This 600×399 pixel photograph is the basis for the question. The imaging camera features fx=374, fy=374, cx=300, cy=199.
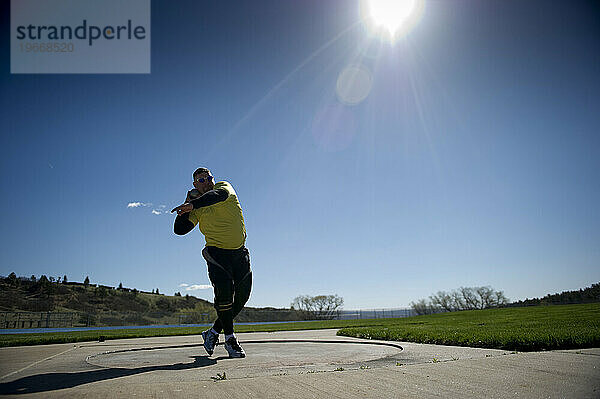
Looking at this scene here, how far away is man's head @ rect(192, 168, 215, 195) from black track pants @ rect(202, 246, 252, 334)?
2.66 ft

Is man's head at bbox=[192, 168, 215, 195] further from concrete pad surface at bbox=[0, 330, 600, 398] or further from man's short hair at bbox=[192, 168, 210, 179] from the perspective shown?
concrete pad surface at bbox=[0, 330, 600, 398]

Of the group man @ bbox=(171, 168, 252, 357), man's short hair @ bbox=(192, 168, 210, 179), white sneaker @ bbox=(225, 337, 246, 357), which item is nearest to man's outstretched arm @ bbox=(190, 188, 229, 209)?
man @ bbox=(171, 168, 252, 357)

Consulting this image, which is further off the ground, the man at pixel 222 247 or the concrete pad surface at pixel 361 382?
the man at pixel 222 247

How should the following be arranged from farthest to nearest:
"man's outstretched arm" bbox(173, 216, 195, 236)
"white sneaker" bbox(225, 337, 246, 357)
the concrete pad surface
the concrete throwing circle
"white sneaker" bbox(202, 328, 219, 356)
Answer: "man's outstretched arm" bbox(173, 216, 195, 236), "white sneaker" bbox(202, 328, 219, 356), "white sneaker" bbox(225, 337, 246, 357), the concrete throwing circle, the concrete pad surface

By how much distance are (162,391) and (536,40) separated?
27.2ft

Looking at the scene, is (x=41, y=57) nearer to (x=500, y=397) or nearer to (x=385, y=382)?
(x=385, y=382)

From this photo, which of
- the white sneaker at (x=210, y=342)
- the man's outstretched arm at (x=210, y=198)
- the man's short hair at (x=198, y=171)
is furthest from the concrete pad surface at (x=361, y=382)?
the man's short hair at (x=198, y=171)

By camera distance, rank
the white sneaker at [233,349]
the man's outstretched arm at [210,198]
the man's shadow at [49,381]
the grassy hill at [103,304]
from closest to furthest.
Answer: the man's shadow at [49,381] → the man's outstretched arm at [210,198] → the white sneaker at [233,349] → the grassy hill at [103,304]

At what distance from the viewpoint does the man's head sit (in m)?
5.00

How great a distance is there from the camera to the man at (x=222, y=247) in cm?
462

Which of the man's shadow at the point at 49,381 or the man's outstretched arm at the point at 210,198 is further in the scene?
the man's outstretched arm at the point at 210,198

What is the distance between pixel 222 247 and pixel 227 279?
40 centimetres

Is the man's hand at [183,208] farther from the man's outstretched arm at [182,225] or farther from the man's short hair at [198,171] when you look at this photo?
the man's short hair at [198,171]

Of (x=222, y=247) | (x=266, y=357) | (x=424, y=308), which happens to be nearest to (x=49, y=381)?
(x=222, y=247)
